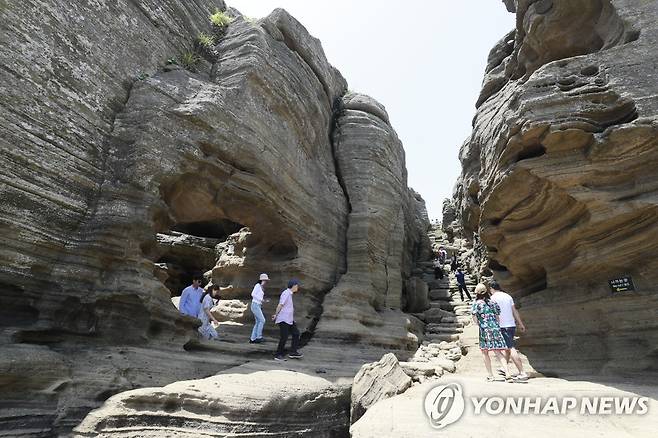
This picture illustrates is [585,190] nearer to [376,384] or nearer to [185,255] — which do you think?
[376,384]

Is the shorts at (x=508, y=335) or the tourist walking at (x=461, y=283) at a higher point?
the tourist walking at (x=461, y=283)

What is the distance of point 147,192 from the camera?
8.53 meters

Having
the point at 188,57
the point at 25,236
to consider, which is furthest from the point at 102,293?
the point at 188,57

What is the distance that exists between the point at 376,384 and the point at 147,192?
243 inches

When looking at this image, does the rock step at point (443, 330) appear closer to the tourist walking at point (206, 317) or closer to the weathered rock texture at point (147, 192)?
the weathered rock texture at point (147, 192)

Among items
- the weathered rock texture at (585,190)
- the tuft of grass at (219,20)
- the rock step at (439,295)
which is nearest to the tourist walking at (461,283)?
the rock step at (439,295)

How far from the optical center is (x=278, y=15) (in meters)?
14.8

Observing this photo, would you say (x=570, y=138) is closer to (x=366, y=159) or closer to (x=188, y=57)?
(x=366, y=159)

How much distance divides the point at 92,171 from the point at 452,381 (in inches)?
325

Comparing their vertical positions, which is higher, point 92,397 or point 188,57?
point 188,57

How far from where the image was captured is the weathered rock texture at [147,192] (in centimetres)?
662

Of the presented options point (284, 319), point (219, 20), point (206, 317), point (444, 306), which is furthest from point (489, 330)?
point (219, 20)

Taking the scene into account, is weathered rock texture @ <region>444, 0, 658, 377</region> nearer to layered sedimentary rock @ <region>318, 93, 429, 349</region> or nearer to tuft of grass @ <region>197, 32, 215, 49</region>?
layered sedimentary rock @ <region>318, 93, 429, 349</region>

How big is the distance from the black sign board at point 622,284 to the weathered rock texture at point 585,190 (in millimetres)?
140
